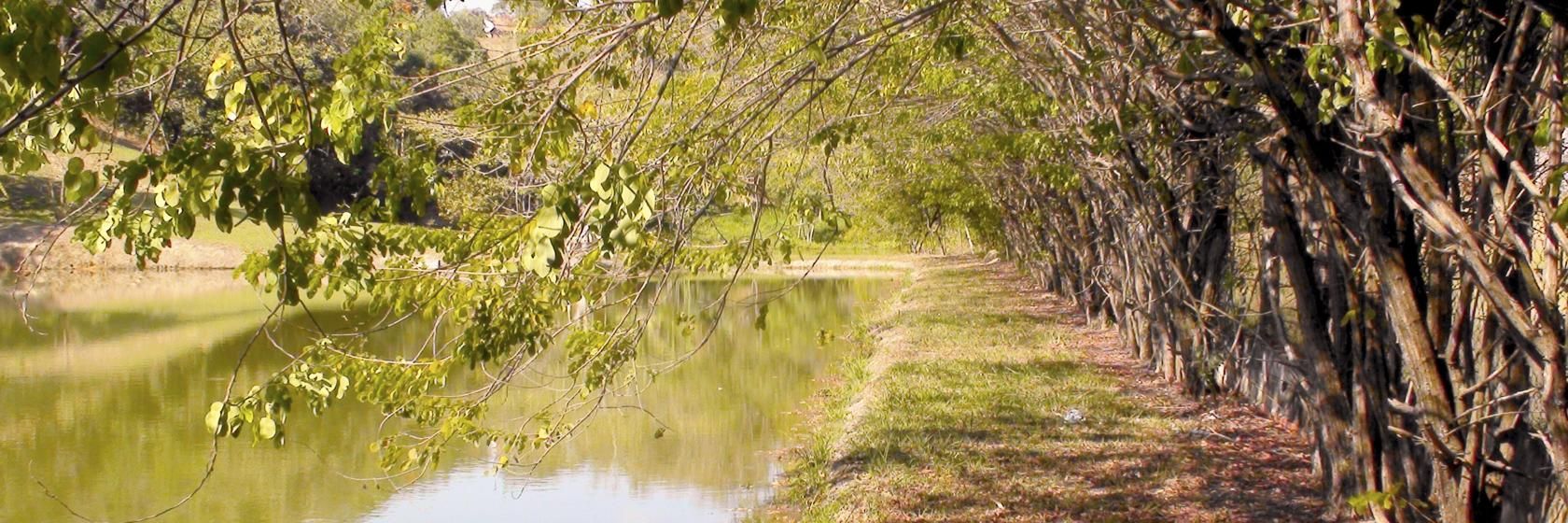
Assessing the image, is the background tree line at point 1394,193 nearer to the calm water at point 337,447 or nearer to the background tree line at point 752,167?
the background tree line at point 752,167

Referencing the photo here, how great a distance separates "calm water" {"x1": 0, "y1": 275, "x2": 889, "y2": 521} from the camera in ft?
39.5

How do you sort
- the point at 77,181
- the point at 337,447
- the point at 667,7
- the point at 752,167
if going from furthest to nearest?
1. the point at 337,447
2. the point at 752,167
3. the point at 667,7
4. the point at 77,181

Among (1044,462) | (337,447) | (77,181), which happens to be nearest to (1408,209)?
(77,181)

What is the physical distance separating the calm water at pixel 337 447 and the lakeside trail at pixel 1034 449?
1108mm

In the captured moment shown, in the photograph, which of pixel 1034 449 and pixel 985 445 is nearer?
pixel 1034 449

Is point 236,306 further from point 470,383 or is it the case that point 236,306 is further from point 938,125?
point 938,125

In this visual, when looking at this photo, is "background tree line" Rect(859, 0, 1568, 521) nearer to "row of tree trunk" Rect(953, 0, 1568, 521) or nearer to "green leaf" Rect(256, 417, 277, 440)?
"row of tree trunk" Rect(953, 0, 1568, 521)

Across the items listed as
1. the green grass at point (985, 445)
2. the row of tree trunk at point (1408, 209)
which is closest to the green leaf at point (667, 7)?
the row of tree trunk at point (1408, 209)

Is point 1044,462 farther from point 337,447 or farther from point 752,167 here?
point 337,447

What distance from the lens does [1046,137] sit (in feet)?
37.7

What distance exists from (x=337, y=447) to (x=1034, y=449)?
771 cm

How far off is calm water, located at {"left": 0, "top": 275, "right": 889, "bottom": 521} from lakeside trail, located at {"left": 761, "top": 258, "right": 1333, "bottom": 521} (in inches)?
43.6

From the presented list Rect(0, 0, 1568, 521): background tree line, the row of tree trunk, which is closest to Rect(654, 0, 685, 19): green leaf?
Rect(0, 0, 1568, 521): background tree line

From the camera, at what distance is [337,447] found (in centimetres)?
1462
